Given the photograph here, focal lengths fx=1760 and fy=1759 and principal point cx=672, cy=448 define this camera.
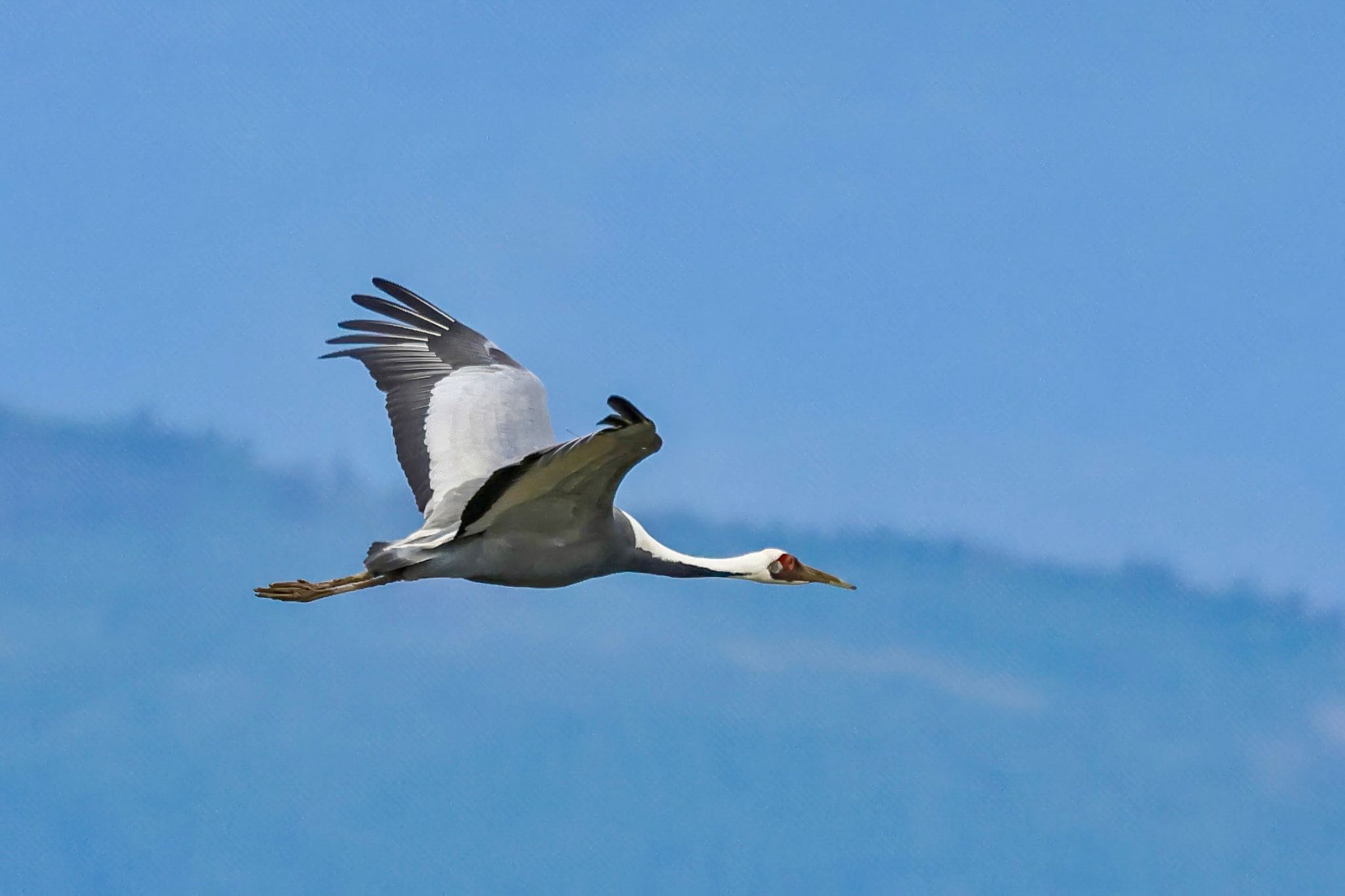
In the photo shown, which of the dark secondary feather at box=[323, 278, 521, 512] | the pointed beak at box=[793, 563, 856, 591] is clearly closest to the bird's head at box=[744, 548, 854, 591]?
the pointed beak at box=[793, 563, 856, 591]

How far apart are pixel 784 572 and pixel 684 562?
1.19m

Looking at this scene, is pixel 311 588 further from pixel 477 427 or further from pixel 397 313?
pixel 397 313

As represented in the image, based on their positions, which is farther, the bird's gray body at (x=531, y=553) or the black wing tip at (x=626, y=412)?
the bird's gray body at (x=531, y=553)

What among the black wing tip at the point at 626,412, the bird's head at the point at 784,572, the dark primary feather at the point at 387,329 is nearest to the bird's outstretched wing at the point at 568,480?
the black wing tip at the point at 626,412

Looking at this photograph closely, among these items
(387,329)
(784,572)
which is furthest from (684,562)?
(387,329)

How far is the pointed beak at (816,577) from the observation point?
15.8 meters

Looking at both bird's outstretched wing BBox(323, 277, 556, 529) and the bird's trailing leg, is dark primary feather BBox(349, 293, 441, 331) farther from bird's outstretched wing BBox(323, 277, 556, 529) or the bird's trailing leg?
the bird's trailing leg

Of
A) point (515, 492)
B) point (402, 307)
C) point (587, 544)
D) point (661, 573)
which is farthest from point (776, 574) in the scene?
point (402, 307)

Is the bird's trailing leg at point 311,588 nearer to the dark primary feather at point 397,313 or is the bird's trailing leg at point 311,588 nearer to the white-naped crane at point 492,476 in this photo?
the white-naped crane at point 492,476

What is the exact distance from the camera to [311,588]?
589 inches

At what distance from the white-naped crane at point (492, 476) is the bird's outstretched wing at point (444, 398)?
0.01 metres

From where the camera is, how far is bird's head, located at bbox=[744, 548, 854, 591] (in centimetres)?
1574


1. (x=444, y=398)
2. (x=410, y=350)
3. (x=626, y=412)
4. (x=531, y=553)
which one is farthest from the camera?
(x=410, y=350)

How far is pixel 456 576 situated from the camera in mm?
14188
